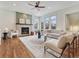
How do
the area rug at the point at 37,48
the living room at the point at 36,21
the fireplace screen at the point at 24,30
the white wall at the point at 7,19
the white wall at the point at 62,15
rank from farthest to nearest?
the fireplace screen at the point at 24,30, the white wall at the point at 7,19, the white wall at the point at 62,15, the living room at the point at 36,21, the area rug at the point at 37,48

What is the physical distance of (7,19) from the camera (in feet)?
33.6

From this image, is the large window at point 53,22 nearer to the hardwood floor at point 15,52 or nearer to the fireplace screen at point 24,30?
the fireplace screen at point 24,30

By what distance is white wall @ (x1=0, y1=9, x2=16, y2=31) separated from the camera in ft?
31.5

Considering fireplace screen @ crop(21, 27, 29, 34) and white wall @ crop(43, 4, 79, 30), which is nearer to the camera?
white wall @ crop(43, 4, 79, 30)

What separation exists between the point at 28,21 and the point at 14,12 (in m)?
2.30

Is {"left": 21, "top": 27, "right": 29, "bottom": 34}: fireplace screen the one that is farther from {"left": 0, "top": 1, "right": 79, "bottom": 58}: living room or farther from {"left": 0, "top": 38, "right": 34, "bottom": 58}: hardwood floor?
{"left": 0, "top": 38, "right": 34, "bottom": 58}: hardwood floor

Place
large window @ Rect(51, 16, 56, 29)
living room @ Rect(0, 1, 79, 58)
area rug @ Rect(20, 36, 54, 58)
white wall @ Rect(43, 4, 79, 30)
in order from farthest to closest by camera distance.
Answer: large window @ Rect(51, 16, 56, 29) → white wall @ Rect(43, 4, 79, 30) → living room @ Rect(0, 1, 79, 58) → area rug @ Rect(20, 36, 54, 58)

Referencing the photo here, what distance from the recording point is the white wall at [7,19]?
9.60 meters

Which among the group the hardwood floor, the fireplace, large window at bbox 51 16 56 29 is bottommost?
the hardwood floor

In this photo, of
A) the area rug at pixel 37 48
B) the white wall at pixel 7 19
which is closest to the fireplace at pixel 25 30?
the white wall at pixel 7 19

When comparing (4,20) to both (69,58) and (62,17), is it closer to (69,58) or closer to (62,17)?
(62,17)

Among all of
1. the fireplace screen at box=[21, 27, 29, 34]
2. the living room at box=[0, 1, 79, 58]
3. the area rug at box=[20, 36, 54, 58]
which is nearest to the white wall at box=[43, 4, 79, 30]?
the living room at box=[0, 1, 79, 58]

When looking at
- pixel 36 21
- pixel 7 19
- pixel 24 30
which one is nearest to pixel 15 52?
pixel 7 19

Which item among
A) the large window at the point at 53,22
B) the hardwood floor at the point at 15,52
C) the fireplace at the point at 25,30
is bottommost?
the hardwood floor at the point at 15,52
